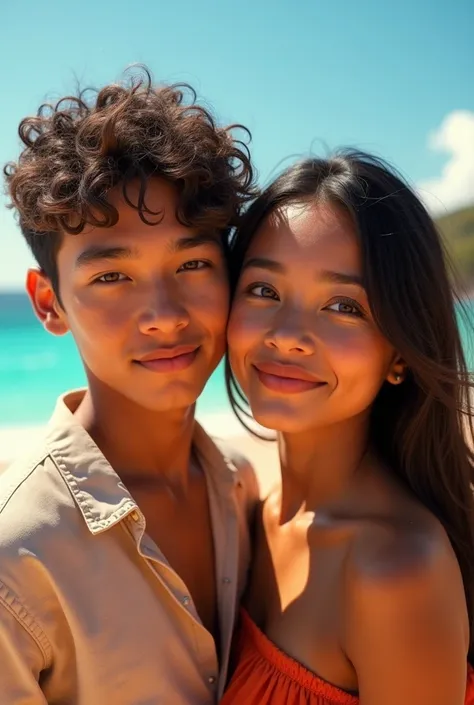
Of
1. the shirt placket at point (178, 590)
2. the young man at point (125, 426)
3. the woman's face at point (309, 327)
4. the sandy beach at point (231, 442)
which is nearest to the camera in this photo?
the young man at point (125, 426)

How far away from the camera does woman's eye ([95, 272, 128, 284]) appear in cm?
224

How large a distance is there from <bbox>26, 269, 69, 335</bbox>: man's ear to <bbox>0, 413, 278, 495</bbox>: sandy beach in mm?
3248

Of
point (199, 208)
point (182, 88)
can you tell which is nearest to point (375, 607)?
point (199, 208)

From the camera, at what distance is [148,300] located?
2.21 meters

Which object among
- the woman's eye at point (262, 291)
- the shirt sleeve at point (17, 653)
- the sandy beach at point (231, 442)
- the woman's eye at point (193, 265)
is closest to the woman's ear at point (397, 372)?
the woman's eye at point (262, 291)

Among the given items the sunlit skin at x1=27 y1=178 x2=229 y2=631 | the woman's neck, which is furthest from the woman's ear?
the sunlit skin at x1=27 y1=178 x2=229 y2=631

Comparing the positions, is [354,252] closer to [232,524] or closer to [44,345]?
[232,524]

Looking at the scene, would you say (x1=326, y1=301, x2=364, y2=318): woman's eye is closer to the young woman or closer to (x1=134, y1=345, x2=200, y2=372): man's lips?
the young woman

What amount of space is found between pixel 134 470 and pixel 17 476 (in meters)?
0.56

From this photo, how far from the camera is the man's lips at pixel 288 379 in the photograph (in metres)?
2.22

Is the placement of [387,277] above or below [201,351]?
above

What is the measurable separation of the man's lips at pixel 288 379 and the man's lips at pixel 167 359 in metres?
0.25

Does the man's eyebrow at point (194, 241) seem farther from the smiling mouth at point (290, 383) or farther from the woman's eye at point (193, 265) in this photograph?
the smiling mouth at point (290, 383)

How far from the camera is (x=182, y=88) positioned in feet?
8.78
